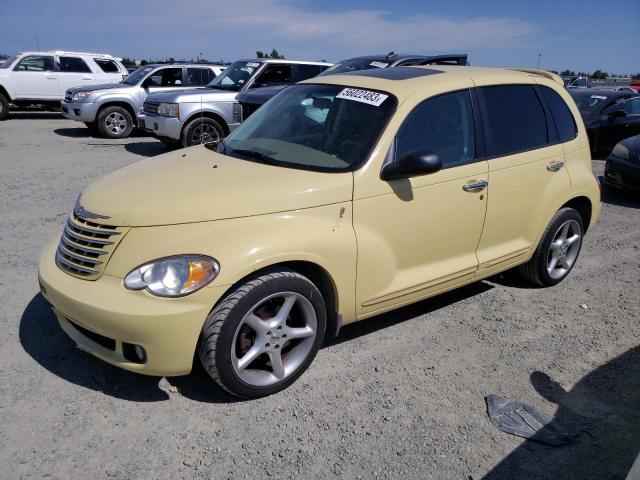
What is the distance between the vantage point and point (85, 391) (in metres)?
3.05

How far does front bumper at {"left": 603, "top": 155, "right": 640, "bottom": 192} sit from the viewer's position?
7777mm

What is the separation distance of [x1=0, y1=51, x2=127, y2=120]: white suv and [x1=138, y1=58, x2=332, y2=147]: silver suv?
6.35 metres

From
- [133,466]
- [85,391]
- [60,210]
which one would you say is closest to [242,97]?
[60,210]

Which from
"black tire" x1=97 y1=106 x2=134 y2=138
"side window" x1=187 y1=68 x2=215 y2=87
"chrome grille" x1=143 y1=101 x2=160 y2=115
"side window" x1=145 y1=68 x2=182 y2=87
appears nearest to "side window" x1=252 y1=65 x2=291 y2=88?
"chrome grille" x1=143 y1=101 x2=160 y2=115

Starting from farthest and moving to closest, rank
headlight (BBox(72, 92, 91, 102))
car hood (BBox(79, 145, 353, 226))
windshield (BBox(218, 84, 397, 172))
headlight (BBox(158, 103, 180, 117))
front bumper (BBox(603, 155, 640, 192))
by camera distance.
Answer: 1. headlight (BBox(72, 92, 91, 102))
2. headlight (BBox(158, 103, 180, 117))
3. front bumper (BBox(603, 155, 640, 192))
4. windshield (BBox(218, 84, 397, 172))
5. car hood (BBox(79, 145, 353, 226))

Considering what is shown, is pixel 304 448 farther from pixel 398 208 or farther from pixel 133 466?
pixel 398 208

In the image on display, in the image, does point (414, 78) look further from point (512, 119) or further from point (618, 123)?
point (618, 123)

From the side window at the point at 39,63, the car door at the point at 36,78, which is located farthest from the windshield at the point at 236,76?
the side window at the point at 39,63

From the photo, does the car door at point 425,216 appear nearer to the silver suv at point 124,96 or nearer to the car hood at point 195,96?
the car hood at point 195,96

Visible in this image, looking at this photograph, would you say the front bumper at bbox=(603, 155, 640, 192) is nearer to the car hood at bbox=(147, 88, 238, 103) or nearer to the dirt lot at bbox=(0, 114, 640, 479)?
the dirt lot at bbox=(0, 114, 640, 479)

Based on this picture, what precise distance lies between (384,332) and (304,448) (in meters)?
1.35

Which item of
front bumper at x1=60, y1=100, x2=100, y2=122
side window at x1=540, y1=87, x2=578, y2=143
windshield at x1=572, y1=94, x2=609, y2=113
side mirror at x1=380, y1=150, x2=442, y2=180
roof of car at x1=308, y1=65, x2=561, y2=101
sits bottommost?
front bumper at x1=60, y1=100, x2=100, y2=122

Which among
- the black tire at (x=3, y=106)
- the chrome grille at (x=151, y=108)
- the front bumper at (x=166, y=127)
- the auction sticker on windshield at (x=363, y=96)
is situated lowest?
the black tire at (x=3, y=106)

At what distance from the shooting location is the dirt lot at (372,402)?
2.60 m
